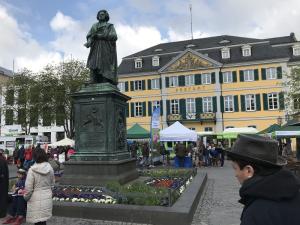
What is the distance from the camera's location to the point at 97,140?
10.7 m

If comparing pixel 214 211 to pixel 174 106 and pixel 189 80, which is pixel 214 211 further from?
pixel 174 106

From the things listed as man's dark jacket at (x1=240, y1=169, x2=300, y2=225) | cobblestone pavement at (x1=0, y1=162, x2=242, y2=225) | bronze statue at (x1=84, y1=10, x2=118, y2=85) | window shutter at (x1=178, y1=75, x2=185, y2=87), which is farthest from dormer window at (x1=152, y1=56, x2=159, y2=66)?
man's dark jacket at (x1=240, y1=169, x2=300, y2=225)

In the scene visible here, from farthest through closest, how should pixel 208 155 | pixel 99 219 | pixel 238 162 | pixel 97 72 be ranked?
pixel 208 155, pixel 97 72, pixel 99 219, pixel 238 162

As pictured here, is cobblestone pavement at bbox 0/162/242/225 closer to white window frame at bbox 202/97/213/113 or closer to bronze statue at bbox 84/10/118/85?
bronze statue at bbox 84/10/118/85

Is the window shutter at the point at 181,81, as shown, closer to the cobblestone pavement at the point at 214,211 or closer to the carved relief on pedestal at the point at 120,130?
the cobblestone pavement at the point at 214,211

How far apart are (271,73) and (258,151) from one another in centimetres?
4608

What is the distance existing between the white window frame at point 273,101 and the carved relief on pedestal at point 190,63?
8.47 m

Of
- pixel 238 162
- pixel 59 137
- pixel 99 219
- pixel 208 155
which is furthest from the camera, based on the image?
pixel 59 137

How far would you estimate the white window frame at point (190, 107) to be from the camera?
159 feet

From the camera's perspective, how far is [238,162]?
2186mm

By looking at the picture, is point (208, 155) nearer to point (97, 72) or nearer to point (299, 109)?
point (299, 109)

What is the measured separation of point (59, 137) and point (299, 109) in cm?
3674

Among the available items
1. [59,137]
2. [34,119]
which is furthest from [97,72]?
[59,137]

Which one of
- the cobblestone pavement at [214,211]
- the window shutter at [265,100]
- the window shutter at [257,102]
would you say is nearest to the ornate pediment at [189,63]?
the window shutter at [257,102]
